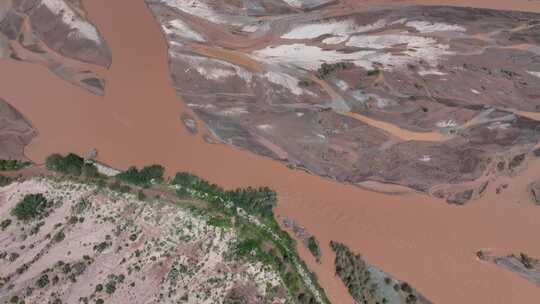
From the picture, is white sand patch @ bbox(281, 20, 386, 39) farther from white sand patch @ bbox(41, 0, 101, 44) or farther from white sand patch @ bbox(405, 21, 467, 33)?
white sand patch @ bbox(41, 0, 101, 44)

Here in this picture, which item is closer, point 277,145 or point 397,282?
point 397,282

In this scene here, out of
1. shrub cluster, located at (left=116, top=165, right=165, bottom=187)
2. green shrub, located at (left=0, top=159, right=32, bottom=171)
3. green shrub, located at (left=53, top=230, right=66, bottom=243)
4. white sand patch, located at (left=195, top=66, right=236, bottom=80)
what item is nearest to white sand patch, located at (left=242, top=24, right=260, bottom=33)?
white sand patch, located at (left=195, top=66, right=236, bottom=80)

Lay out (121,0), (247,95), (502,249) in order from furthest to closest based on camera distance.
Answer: (121,0) → (247,95) → (502,249)

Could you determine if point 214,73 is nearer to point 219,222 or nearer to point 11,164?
point 219,222

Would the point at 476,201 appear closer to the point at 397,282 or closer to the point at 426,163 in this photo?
the point at 426,163

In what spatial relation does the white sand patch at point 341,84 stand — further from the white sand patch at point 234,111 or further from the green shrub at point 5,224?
the green shrub at point 5,224

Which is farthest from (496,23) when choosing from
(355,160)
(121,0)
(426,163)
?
(121,0)

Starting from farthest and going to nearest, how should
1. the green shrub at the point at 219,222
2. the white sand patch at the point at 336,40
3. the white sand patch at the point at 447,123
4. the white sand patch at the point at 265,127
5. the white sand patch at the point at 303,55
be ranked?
the white sand patch at the point at 336,40 → the white sand patch at the point at 303,55 → the white sand patch at the point at 265,127 → the white sand patch at the point at 447,123 → the green shrub at the point at 219,222

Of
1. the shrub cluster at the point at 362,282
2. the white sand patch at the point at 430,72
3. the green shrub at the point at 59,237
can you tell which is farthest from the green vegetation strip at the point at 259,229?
the white sand patch at the point at 430,72
